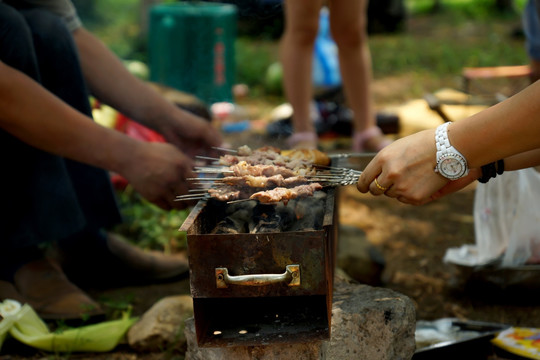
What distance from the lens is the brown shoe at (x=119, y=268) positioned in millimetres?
3955

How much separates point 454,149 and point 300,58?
301 centimetres

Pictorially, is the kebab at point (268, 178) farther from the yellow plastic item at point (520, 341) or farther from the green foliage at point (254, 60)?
the green foliage at point (254, 60)

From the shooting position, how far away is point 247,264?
7.25 ft

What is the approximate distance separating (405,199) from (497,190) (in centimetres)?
135

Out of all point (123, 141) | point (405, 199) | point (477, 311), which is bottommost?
point (477, 311)

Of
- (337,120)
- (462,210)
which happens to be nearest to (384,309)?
(462,210)

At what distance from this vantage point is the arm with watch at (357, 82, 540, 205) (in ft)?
7.12

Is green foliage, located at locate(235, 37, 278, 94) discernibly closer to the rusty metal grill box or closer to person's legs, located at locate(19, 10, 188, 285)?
person's legs, located at locate(19, 10, 188, 285)

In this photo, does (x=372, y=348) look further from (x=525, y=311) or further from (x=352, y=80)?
(x=352, y=80)

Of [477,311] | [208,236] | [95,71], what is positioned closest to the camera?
[208,236]

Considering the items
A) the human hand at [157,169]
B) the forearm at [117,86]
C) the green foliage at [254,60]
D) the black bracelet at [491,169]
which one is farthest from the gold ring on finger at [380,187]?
the green foliage at [254,60]

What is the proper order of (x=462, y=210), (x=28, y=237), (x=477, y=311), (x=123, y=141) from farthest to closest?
(x=462, y=210) < (x=477, y=311) < (x=28, y=237) < (x=123, y=141)

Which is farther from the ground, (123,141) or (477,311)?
(123,141)

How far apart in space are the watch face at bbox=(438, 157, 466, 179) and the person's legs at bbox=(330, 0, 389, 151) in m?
2.84
